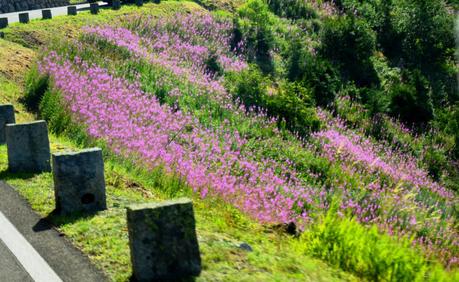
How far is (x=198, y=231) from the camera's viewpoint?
303 inches

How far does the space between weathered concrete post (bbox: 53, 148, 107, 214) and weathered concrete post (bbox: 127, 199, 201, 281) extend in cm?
184

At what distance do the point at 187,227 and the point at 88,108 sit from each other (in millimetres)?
8689

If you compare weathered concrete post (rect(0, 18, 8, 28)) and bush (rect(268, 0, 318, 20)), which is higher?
weathered concrete post (rect(0, 18, 8, 28))

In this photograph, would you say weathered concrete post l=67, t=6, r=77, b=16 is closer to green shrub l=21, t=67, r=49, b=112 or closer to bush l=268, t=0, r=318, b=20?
green shrub l=21, t=67, r=49, b=112

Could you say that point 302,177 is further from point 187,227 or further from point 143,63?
point 187,227

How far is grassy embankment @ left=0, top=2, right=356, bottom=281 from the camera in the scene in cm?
668

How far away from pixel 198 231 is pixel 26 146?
11.6ft

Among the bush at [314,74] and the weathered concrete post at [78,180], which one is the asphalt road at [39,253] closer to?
the weathered concrete post at [78,180]

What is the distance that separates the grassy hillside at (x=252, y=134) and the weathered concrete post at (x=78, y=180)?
0.89 feet

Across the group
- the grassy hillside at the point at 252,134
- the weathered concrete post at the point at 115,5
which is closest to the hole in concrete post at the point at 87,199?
the grassy hillside at the point at 252,134

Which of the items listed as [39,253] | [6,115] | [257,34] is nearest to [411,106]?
[257,34]

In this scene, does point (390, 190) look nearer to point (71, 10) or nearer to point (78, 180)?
point (78, 180)

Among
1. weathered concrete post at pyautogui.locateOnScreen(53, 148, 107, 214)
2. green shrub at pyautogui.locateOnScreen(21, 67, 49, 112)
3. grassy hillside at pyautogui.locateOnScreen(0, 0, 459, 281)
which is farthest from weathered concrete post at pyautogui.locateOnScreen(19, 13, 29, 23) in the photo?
weathered concrete post at pyautogui.locateOnScreen(53, 148, 107, 214)

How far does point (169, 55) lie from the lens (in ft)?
74.4
